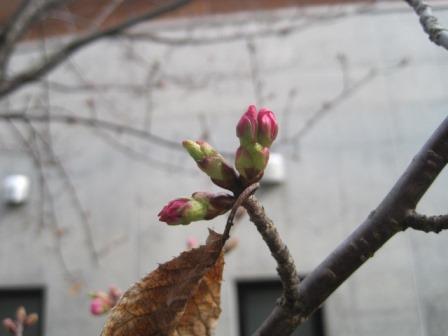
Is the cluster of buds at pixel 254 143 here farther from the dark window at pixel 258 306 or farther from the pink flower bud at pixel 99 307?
the dark window at pixel 258 306

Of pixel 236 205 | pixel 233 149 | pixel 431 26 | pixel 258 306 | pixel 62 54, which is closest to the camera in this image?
pixel 236 205

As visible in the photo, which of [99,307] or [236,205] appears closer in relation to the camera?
[236,205]

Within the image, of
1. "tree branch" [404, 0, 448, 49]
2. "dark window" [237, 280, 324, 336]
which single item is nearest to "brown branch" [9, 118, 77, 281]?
"dark window" [237, 280, 324, 336]

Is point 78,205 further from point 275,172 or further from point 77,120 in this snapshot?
point 275,172

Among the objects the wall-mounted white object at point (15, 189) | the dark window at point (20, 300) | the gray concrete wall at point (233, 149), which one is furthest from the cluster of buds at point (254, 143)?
the wall-mounted white object at point (15, 189)

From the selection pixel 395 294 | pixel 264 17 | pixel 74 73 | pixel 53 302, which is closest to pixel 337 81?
pixel 264 17

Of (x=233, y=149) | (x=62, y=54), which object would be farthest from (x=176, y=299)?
(x=233, y=149)

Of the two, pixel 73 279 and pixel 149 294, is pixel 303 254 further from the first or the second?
pixel 149 294
